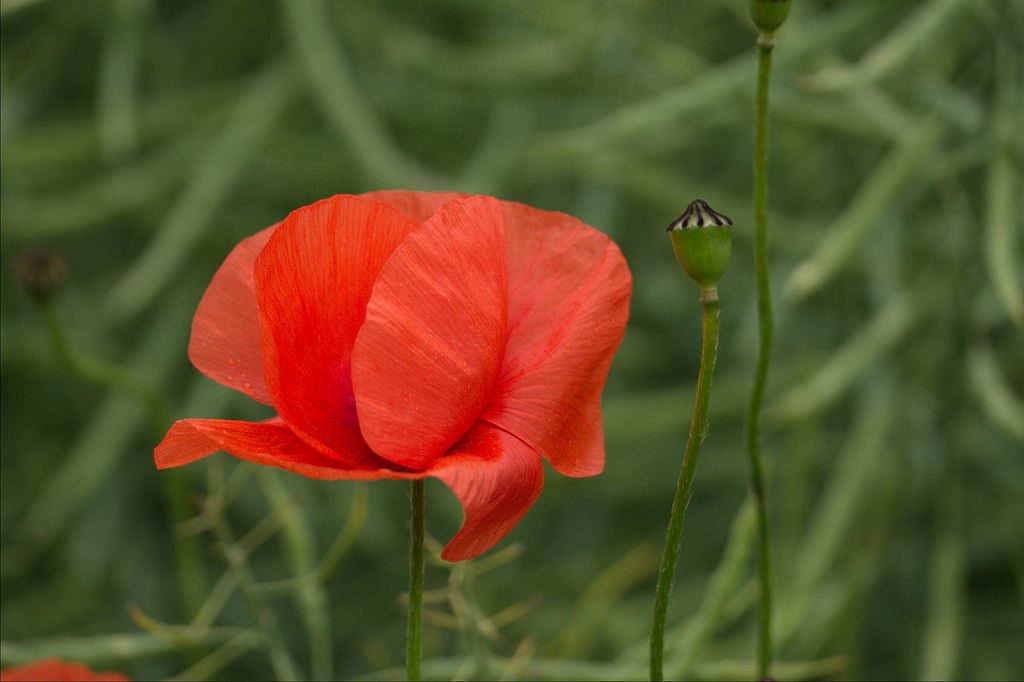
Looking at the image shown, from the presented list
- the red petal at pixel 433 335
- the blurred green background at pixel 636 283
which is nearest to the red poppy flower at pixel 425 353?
the red petal at pixel 433 335

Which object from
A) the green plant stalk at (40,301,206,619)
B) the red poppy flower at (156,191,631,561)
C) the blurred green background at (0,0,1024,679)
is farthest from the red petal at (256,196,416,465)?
the blurred green background at (0,0,1024,679)

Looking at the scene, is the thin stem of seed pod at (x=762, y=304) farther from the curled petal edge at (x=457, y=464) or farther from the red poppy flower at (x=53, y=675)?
the red poppy flower at (x=53, y=675)

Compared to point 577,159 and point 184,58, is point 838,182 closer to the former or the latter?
point 577,159

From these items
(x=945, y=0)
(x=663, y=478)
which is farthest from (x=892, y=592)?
(x=945, y=0)

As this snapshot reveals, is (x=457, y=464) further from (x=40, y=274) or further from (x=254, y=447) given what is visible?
(x=40, y=274)

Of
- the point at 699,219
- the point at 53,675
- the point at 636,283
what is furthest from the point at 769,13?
the point at 636,283

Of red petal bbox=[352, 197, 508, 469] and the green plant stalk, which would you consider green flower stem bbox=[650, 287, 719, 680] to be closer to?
red petal bbox=[352, 197, 508, 469]

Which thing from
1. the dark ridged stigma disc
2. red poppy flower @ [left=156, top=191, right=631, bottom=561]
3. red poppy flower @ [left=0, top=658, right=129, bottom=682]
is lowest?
red poppy flower @ [left=0, top=658, right=129, bottom=682]

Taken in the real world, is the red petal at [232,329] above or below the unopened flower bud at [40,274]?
below
